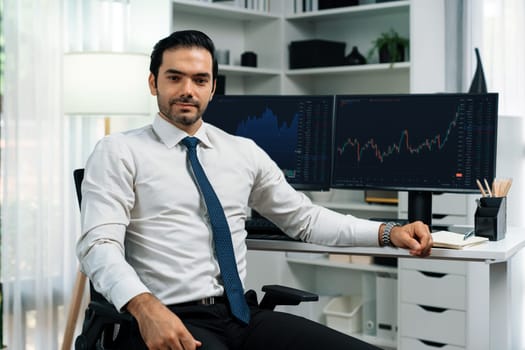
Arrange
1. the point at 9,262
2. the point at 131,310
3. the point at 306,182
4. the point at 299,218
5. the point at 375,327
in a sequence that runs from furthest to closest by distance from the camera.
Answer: the point at 375,327
the point at 9,262
the point at 306,182
the point at 299,218
the point at 131,310

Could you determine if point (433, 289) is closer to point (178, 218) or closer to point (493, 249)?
point (493, 249)

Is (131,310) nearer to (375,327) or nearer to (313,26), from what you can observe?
(375,327)

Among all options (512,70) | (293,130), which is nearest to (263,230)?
(293,130)

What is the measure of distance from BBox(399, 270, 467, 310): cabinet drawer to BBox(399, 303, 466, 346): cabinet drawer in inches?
1.4

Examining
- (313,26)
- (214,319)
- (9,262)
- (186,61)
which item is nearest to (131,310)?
(214,319)

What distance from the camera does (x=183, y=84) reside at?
226cm

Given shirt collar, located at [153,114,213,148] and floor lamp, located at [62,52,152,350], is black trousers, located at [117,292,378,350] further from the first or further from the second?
floor lamp, located at [62,52,152,350]

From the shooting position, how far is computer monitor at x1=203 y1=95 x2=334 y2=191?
2.96 m

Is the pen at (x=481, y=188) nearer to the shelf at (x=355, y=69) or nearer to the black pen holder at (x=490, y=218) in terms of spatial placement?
the black pen holder at (x=490, y=218)

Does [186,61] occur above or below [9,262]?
above

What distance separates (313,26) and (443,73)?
988 mm

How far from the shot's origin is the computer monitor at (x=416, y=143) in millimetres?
2816

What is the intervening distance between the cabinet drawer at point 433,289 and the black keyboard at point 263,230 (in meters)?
1.25

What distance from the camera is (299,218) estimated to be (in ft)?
8.33
